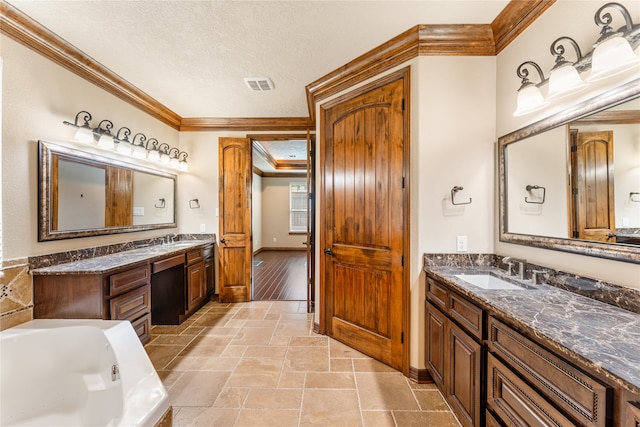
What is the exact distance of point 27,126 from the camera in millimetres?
1894

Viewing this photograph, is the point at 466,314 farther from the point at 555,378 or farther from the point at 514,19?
the point at 514,19

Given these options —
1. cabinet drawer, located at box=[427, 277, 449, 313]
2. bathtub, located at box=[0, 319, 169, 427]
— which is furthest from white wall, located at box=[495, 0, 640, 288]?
bathtub, located at box=[0, 319, 169, 427]

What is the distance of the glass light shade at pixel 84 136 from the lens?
223 cm

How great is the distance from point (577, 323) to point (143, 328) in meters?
3.17

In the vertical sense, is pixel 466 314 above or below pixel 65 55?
below

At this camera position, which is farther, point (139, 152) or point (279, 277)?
point (279, 277)

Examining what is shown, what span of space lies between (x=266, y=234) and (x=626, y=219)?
788cm

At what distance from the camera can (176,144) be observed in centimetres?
378

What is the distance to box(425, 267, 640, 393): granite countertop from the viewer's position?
30.1 inches

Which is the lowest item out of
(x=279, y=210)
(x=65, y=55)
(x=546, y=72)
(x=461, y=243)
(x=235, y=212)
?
(x=461, y=243)

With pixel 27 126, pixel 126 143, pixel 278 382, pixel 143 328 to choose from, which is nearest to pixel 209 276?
pixel 143 328

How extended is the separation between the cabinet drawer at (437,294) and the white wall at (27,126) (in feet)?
9.86

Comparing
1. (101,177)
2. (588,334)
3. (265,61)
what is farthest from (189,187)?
(588,334)

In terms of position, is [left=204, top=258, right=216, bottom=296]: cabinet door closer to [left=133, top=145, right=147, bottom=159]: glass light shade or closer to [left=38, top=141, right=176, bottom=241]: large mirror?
[left=38, top=141, right=176, bottom=241]: large mirror
